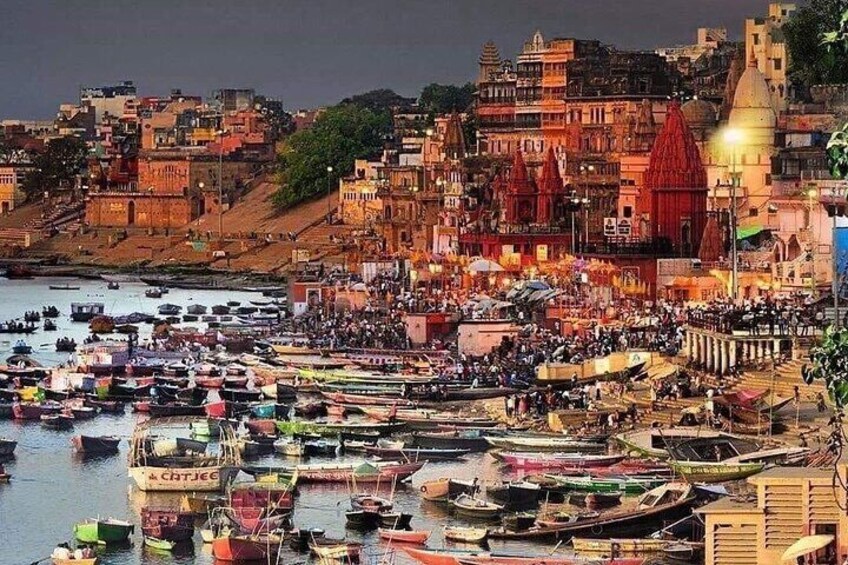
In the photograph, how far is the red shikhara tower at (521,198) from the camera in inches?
3091

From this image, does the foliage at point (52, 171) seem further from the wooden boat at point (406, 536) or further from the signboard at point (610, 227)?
the wooden boat at point (406, 536)

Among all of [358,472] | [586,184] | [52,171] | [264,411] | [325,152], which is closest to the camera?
[358,472]

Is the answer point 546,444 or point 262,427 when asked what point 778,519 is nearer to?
point 546,444

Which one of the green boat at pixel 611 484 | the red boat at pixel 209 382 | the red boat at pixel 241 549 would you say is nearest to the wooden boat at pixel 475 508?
the green boat at pixel 611 484

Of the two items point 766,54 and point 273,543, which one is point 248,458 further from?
point 766,54

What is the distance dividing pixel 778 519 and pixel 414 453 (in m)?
22.6

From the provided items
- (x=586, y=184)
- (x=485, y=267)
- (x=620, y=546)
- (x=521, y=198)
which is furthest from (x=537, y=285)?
(x=620, y=546)

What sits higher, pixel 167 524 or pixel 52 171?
pixel 52 171

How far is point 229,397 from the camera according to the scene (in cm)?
5288

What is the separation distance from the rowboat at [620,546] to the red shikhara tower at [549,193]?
4774cm

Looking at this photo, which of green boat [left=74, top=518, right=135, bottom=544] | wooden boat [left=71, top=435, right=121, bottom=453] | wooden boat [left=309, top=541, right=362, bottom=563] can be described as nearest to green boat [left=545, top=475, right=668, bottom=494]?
wooden boat [left=309, top=541, right=362, bottom=563]

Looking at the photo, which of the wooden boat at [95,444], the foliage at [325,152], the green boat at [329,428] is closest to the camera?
the wooden boat at [95,444]

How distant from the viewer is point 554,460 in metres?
38.9

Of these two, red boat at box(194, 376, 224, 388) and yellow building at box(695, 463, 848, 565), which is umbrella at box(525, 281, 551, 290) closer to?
red boat at box(194, 376, 224, 388)
